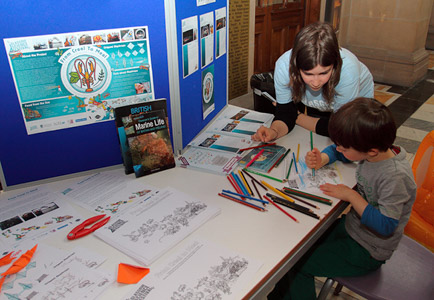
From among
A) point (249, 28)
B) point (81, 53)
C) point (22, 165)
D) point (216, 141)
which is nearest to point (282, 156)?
point (216, 141)

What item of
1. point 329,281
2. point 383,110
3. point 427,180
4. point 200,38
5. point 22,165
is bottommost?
point 329,281

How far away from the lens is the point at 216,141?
1687 millimetres

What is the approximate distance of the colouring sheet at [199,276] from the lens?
0.90 m

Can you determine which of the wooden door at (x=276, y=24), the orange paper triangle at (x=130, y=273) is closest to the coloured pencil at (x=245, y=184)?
the orange paper triangle at (x=130, y=273)

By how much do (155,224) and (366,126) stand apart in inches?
26.9

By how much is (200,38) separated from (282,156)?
62 cm

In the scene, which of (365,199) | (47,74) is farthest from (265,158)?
(47,74)

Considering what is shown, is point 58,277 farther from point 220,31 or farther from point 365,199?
point 220,31

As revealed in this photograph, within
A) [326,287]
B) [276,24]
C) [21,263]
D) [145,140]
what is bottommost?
[326,287]

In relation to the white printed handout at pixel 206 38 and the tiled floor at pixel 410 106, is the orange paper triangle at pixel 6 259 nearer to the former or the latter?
the white printed handout at pixel 206 38

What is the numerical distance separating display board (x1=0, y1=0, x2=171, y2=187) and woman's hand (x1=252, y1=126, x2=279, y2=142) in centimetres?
44

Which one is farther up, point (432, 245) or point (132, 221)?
point (132, 221)

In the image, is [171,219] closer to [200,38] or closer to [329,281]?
[329,281]

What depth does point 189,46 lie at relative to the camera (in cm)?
152
